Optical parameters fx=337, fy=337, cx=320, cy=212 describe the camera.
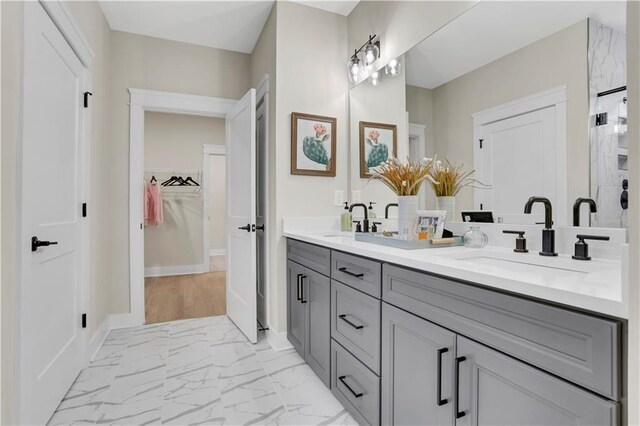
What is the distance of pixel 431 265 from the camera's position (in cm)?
111

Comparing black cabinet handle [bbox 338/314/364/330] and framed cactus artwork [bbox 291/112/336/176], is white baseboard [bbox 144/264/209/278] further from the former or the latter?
black cabinet handle [bbox 338/314/364/330]

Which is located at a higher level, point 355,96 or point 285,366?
point 355,96

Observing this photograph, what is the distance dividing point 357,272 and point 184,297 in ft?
10.1

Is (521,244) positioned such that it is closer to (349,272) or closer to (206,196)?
(349,272)

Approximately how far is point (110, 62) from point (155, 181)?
254 cm

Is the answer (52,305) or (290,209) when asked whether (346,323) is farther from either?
(52,305)

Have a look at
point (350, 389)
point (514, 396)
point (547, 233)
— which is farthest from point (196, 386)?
point (547, 233)

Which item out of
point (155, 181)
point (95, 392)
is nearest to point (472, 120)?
point (95, 392)

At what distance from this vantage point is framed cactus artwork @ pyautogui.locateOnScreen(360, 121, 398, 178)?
7.68 feet

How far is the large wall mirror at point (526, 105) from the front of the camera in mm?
1145

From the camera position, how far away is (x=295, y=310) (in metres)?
2.34

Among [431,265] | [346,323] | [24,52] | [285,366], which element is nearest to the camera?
[431,265]

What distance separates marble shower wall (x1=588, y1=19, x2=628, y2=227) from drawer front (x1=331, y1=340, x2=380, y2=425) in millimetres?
1063

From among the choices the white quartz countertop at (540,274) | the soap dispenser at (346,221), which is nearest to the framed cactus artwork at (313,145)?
the soap dispenser at (346,221)
